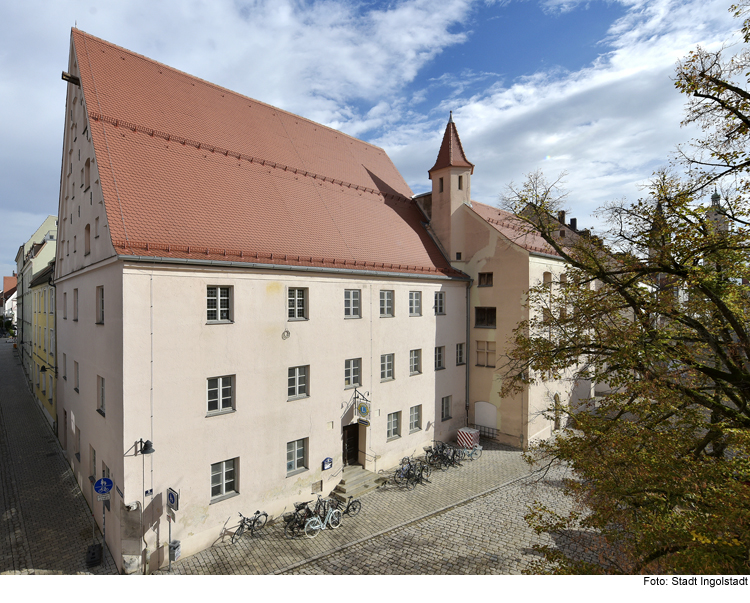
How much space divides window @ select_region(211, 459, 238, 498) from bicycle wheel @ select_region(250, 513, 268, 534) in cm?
130

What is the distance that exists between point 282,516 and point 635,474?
11.6 metres

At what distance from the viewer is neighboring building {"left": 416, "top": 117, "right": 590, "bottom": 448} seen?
2217cm

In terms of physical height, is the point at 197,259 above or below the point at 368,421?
above

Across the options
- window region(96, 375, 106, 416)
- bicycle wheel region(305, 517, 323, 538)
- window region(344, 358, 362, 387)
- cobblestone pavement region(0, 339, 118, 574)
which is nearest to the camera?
cobblestone pavement region(0, 339, 118, 574)

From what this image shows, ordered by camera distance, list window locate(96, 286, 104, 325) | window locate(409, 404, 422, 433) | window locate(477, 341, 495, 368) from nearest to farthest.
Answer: window locate(96, 286, 104, 325), window locate(409, 404, 422, 433), window locate(477, 341, 495, 368)

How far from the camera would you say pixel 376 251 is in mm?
19875

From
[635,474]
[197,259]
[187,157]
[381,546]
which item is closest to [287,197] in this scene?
[187,157]

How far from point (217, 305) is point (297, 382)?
425 cm

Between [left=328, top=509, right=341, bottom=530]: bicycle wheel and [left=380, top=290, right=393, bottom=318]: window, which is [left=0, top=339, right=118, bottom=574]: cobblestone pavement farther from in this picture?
[left=380, top=290, right=393, bottom=318]: window

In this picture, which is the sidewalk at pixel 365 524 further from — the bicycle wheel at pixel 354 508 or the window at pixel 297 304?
the window at pixel 297 304

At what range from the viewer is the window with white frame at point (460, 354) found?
23.4m

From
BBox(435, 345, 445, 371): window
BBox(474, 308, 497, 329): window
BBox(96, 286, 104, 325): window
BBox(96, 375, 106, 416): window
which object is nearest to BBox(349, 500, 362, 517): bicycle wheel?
BBox(435, 345, 445, 371): window

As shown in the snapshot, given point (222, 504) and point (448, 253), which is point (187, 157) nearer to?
point (222, 504)

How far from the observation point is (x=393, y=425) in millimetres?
19844
